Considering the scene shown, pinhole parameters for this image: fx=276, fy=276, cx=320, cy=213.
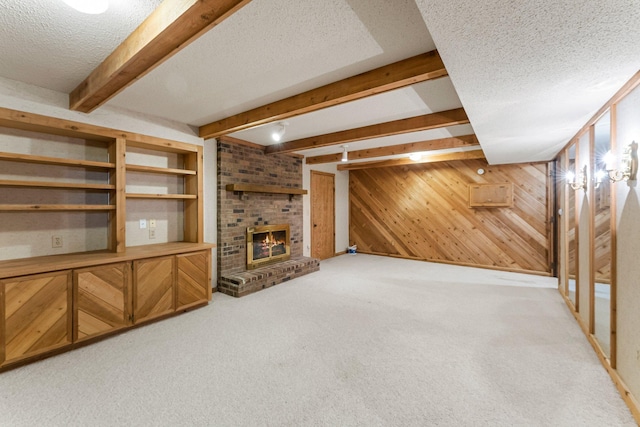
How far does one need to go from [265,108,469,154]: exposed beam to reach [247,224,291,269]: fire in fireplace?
141cm

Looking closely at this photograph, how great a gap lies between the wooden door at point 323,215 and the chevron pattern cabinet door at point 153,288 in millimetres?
3456

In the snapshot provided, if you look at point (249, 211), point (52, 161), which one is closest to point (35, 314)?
point (52, 161)

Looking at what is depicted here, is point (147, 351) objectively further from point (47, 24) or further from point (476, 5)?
point (476, 5)

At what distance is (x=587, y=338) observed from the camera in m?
2.72

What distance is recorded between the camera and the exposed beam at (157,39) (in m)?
1.30

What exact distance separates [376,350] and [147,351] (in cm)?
207

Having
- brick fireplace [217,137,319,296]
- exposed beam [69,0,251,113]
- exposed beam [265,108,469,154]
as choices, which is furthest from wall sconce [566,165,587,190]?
brick fireplace [217,137,319,296]

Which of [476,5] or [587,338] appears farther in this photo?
[587,338]

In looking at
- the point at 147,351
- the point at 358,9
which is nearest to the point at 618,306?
the point at 358,9

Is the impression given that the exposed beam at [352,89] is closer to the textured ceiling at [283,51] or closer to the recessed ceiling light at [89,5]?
the textured ceiling at [283,51]

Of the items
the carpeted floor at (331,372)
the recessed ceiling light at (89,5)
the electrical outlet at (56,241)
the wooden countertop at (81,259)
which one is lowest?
the carpeted floor at (331,372)

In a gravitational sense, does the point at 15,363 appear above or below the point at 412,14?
below

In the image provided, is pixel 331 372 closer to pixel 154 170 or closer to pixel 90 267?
pixel 90 267

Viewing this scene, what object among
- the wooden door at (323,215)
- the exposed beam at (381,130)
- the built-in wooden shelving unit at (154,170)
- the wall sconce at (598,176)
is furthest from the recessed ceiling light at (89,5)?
the wooden door at (323,215)
